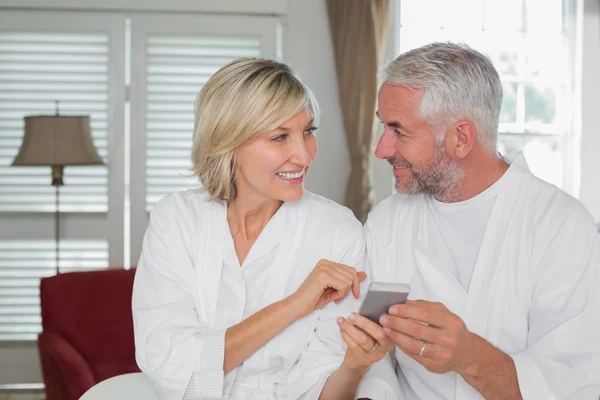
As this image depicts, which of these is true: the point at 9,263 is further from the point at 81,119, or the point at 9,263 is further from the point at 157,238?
the point at 157,238

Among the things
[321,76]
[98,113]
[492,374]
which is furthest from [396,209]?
[98,113]

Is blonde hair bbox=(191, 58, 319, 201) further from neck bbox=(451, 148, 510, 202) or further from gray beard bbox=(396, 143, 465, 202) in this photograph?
neck bbox=(451, 148, 510, 202)

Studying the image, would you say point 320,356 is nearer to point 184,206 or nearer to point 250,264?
point 250,264

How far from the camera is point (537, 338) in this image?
1909 mm

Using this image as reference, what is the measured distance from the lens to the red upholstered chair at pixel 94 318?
3422mm

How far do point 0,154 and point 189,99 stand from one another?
1180mm

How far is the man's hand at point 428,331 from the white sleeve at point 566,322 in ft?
0.88

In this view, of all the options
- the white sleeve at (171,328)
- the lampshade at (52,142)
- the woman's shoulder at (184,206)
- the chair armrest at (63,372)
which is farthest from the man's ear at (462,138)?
the lampshade at (52,142)

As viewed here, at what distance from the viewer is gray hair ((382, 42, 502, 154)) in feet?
6.61

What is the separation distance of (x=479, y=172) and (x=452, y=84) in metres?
0.26

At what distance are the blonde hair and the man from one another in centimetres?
31

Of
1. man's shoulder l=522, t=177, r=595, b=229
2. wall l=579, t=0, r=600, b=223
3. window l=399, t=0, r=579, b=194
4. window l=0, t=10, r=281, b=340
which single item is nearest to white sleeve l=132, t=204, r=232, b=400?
man's shoulder l=522, t=177, r=595, b=229

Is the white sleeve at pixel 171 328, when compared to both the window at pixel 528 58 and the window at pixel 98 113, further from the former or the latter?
the window at pixel 528 58

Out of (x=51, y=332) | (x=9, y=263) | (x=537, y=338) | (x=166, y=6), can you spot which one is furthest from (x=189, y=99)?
(x=537, y=338)
